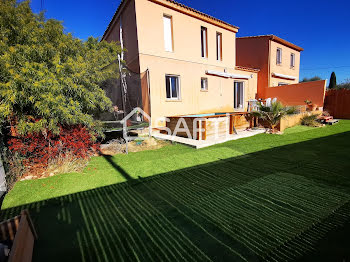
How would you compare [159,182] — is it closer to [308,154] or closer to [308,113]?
[308,154]

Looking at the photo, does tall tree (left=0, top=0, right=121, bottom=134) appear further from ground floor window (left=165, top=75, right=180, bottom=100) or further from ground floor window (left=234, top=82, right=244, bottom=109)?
ground floor window (left=234, top=82, right=244, bottom=109)

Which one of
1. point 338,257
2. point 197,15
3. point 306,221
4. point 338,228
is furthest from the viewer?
point 197,15

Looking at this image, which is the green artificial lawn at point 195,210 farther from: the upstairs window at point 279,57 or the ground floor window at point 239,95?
the upstairs window at point 279,57

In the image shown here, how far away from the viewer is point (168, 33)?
31.8 ft

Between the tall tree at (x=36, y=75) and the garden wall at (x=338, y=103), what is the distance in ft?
60.4

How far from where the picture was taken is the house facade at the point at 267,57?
15219mm

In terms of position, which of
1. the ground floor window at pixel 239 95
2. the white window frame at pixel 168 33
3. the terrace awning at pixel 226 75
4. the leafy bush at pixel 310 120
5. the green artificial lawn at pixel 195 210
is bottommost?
the green artificial lawn at pixel 195 210

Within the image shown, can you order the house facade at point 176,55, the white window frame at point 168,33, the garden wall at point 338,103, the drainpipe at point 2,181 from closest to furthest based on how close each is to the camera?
the drainpipe at point 2,181, the house facade at point 176,55, the white window frame at point 168,33, the garden wall at point 338,103

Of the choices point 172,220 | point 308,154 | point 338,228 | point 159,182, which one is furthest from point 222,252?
point 308,154

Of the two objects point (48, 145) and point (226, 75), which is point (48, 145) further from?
point (226, 75)

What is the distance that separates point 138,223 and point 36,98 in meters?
3.59

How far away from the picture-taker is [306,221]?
97.1 inches

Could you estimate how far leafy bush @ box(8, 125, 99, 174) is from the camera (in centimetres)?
433

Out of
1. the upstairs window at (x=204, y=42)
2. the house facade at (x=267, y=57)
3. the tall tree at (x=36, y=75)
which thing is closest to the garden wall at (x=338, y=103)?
the house facade at (x=267, y=57)
